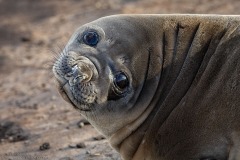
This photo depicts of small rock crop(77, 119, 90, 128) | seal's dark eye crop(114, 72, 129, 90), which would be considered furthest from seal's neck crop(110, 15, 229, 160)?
small rock crop(77, 119, 90, 128)

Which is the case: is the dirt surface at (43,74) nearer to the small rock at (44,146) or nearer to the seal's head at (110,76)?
the small rock at (44,146)

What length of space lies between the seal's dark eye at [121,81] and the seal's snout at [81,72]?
7.5 inches

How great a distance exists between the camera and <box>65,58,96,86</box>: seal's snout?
5.76 m

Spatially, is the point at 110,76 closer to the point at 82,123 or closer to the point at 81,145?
the point at 81,145

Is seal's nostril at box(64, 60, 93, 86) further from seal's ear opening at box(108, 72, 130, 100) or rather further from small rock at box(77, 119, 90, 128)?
small rock at box(77, 119, 90, 128)

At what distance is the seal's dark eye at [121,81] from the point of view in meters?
5.84

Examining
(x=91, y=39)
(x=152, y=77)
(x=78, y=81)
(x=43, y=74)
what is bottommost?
(x=78, y=81)

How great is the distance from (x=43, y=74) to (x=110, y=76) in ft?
17.3

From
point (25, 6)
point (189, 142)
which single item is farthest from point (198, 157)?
point (25, 6)

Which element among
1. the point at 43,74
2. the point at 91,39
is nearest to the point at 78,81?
the point at 91,39

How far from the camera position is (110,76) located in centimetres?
584

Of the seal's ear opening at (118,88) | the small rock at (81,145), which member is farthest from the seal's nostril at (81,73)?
the small rock at (81,145)

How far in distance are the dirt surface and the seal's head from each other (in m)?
0.97

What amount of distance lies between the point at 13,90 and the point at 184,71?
16.4 feet
